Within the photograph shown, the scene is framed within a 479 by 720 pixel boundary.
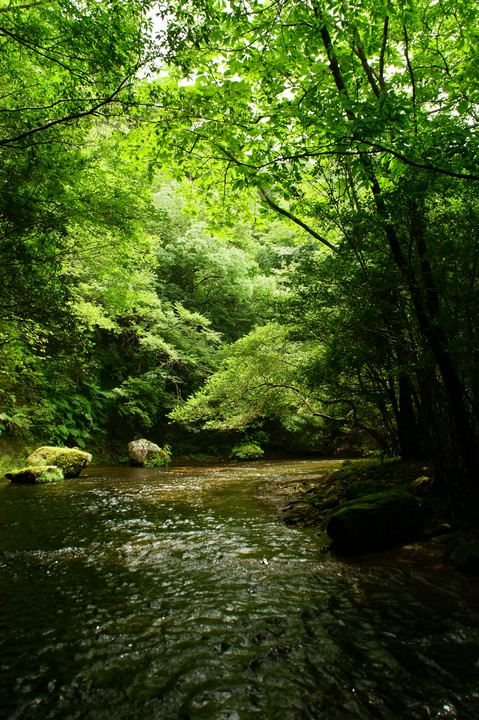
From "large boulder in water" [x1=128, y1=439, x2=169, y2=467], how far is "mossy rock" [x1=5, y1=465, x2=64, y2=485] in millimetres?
4790

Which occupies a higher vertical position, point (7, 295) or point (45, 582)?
point (7, 295)

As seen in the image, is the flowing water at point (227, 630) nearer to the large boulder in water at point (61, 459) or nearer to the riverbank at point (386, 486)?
the riverbank at point (386, 486)

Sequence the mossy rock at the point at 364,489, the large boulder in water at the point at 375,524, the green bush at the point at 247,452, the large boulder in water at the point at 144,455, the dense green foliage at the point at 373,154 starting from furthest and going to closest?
the green bush at the point at 247,452, the large boulder in water at the point at 144,455, the mossy rock at the point at 364,489, the large boulder in water at the point at 375,524, the dense green foliage at the point at 373,154

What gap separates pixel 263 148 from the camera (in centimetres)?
474

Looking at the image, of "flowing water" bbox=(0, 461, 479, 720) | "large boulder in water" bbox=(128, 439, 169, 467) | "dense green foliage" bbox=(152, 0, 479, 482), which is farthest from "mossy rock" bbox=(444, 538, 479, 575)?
"large boulder in water" bbox=(128, 439, 169, 467)

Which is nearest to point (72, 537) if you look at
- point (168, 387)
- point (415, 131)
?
point (415, 131)

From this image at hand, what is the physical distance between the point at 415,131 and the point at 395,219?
108 centimetres

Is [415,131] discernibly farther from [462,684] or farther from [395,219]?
[462,684]

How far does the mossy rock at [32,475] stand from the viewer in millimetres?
10125

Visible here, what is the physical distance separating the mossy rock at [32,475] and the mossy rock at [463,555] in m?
10.5

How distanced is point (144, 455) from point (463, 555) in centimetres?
1370

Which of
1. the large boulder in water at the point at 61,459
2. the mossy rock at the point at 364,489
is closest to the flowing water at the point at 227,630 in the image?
the mossy rock at the point at 364,489

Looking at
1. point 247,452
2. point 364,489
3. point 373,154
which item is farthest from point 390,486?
point 247,452

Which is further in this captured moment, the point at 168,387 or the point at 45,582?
the point at 168,387
